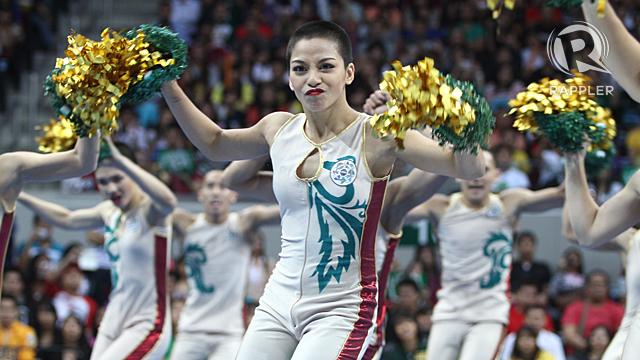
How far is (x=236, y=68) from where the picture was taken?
38.8ft

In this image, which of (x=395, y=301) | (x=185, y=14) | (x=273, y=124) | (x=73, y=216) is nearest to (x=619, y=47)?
(x=273, y=124)

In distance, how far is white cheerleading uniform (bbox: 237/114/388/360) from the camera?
3178mm

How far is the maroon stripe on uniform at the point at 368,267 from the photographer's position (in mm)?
3242

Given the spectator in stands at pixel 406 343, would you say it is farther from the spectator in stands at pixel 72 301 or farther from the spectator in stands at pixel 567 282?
the spectator in stands at pixel 72 301

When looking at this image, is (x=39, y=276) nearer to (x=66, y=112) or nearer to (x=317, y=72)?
(x=66, y=112)

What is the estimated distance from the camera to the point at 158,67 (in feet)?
11.5

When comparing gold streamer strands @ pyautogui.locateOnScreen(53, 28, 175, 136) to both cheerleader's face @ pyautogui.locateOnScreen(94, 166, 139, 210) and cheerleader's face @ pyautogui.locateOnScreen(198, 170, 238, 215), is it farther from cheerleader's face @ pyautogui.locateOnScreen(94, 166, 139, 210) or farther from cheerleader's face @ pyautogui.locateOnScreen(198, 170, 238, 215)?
cheerleader's face @ pyautogui.locateOnScreen(198, 170, 238, 215)

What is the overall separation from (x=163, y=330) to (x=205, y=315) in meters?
0.44

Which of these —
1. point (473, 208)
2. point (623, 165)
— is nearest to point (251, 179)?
point (473, 208)

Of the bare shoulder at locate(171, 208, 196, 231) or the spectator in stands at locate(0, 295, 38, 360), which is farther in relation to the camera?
the spectator in stands at locate(0, 295, 38, 360)

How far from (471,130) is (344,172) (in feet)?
1.88

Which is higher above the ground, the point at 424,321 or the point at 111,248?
the point at 111,248

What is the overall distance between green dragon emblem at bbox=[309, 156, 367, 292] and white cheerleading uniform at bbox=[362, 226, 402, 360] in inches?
48.2

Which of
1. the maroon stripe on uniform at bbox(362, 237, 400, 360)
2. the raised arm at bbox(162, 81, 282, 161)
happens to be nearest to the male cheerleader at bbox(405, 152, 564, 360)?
the maroon stripe on uniform at bbox(362, 237, 400, 360)
